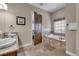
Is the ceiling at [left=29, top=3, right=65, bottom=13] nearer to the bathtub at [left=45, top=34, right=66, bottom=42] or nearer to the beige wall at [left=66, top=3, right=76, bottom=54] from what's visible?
the beige wall at [left=66, top=3, right=76, bottom=54]

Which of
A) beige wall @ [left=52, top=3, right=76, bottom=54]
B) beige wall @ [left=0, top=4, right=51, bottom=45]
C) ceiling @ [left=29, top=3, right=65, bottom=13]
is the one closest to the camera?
ceiling @ [left=29, top=3, right=65, bottom=13]

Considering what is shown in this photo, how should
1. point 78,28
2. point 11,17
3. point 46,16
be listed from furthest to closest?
point 46,16 < point 11,17 < point 78,28

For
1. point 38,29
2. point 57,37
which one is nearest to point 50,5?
point 38,29

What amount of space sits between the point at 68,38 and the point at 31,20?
110 centimetres

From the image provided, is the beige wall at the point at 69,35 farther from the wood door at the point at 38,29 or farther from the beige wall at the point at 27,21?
the wood door at the point at 38,29

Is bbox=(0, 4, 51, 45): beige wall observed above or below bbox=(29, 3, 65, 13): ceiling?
below

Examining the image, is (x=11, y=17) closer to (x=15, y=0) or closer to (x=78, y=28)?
(x=15, y=0)

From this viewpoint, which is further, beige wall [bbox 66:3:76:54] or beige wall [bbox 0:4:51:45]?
beige wall [bbox 66:3:76:54]

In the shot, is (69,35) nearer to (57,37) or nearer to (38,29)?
(57,37)

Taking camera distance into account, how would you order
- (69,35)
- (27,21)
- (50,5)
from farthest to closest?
(69,35) < (27,21) < (50,5)

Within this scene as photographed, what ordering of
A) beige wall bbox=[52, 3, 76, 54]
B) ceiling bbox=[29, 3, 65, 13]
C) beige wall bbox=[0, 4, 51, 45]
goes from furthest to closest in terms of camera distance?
beige wall bbox=[52, 3, 76, 54] → beige wall bbox=[0, 4, 51, 45] → ceiling bbox=[29, 3, 65, 13]

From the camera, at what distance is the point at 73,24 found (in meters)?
2.16

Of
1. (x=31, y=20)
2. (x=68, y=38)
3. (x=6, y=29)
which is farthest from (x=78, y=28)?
(x=6, y=29)

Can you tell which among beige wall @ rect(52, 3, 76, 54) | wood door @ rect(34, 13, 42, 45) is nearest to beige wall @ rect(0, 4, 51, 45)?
wood door @ rect(34, 13, 42, 45)
